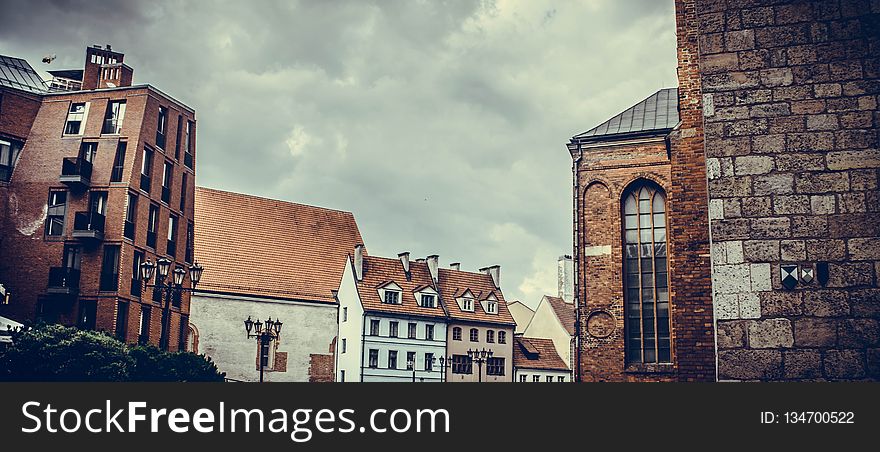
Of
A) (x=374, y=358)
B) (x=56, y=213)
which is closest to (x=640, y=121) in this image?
(x=56, y=213)

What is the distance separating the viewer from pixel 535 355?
50281mm

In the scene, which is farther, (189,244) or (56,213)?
(189,244)

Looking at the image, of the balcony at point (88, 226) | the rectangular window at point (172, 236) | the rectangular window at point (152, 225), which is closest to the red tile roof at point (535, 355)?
the rectangular window at point (172, 236)

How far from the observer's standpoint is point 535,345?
169 feet

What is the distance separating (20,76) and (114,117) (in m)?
4.33

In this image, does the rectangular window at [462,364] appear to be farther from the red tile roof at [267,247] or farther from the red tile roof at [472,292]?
the red tile roof at [267,247]

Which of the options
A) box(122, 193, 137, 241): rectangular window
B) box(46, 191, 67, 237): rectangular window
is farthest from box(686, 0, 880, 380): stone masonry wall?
box(46, 191, 67, 237): rectangular window

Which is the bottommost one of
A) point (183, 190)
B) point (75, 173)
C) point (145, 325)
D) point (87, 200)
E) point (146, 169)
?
point (145, 325)

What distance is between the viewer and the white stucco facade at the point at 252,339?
135 ft

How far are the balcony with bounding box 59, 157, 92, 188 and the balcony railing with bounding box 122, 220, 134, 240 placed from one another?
6.61 ft

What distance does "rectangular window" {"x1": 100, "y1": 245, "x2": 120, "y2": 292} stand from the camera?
97.6 feet

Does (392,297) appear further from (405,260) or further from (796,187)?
(796,187)

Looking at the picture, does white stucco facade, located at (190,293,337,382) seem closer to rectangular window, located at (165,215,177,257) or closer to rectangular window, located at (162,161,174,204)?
rectangular window, located at (165,215,177,257)

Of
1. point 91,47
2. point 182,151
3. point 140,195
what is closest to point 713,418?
point 140,195
